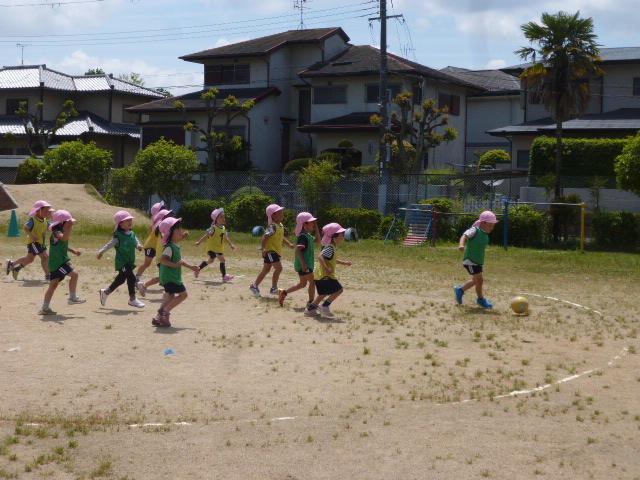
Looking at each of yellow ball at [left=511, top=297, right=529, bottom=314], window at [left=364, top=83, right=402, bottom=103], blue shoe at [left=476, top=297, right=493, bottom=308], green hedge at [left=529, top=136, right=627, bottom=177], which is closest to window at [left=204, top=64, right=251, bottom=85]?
window at [left=364, top=83, right=402, bottom=103]

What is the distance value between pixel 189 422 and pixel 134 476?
1.34 metres

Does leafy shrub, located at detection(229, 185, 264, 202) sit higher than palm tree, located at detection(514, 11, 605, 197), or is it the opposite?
palm tree, located at detection(514, 11, 605, 197)

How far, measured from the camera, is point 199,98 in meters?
47.4

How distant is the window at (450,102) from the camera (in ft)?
150

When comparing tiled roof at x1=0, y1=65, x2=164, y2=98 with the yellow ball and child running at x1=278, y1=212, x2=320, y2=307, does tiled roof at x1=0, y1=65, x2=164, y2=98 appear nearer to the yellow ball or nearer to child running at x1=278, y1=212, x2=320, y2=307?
child running at x1=278, y1=212, x2=320, y2=307

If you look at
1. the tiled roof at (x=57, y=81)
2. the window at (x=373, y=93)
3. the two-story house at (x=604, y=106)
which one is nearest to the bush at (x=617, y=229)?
the two-story house at (x=604, y=106)

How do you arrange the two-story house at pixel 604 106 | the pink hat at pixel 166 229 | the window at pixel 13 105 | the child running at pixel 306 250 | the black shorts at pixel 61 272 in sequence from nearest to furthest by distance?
the pink hat at pixel 166 229 → the black shorts at pixel 61 272 → the child running at pixel 306 250 → the two-story house at pixel 604 106 → the window at pixel 13 105

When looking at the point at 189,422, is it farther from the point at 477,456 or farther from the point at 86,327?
the point at 86,327

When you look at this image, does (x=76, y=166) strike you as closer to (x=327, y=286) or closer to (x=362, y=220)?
(x=362, y=220)

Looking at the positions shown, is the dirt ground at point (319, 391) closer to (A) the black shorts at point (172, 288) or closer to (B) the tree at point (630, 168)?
(A) the black shorts at point (172, 288)

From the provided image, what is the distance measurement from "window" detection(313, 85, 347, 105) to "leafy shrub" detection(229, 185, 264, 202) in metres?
10.8

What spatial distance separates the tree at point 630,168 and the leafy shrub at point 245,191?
14.3 metres

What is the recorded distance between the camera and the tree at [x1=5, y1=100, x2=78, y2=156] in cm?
5053

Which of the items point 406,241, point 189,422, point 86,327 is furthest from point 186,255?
point 189,422
